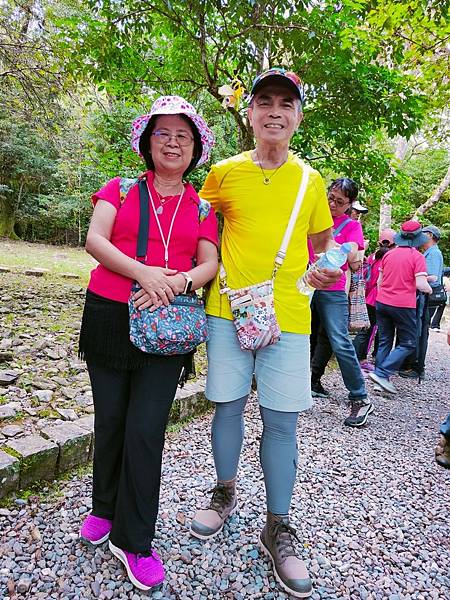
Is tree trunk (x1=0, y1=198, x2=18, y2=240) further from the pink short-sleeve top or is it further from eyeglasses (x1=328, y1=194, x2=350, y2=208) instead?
the pink short-sleeve top

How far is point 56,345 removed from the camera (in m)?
4.90

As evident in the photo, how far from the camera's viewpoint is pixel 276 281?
6.90 feet

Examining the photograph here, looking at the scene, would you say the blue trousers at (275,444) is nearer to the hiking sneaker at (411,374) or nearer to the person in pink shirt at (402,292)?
the person in pink shirt at (402,292)

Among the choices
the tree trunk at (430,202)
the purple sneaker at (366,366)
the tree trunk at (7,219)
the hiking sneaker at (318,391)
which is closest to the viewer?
the hiking sneaker at (318,391)

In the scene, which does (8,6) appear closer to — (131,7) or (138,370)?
(131,7)

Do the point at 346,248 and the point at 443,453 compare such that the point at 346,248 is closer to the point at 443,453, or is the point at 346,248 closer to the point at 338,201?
the point at 338,201

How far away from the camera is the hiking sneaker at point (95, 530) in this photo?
2.16 metres

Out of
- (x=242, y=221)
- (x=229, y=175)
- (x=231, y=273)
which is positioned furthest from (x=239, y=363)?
(x=229, y=175)

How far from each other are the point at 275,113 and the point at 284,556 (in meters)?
2.02

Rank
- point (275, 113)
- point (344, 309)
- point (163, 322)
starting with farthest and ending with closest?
point (344, 309) < point (275, 113) < point (163, 322)

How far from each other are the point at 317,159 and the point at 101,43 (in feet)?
9.53

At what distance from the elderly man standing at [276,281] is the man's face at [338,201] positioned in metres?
1.96

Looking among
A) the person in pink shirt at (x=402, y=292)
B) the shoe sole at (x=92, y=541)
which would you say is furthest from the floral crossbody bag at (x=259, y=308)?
the person in pink shirt at (x=402, y=292)

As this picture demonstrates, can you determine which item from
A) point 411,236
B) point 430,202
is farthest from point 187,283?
point 430,202
